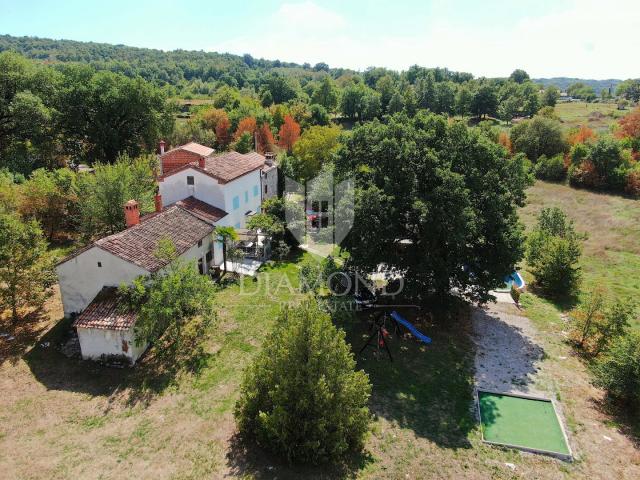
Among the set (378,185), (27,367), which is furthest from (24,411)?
(378,185)

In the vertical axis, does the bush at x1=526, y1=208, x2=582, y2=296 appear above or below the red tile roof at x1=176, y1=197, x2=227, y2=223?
below

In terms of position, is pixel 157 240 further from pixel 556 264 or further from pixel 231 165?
pixel 556 264

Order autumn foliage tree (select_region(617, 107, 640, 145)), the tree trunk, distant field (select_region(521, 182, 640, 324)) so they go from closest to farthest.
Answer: the tree trunk < distant field (select_region(521, 182, 640, 324)) < autumn foliage tree (select_region(617, 107, 640, 145))

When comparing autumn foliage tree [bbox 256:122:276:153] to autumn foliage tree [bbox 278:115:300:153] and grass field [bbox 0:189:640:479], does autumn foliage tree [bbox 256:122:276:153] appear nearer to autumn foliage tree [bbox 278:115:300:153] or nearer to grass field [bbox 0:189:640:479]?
autumn foliage tree [bbox 278:115:300:153]

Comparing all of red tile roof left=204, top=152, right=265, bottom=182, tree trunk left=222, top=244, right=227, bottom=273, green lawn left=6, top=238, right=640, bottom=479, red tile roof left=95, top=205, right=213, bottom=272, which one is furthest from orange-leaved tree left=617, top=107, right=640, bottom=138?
red tile roof left=95, top=205, right=213, bottom=272

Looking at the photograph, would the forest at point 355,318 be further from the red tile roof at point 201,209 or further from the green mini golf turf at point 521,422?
the red tile roof at point 201,209
